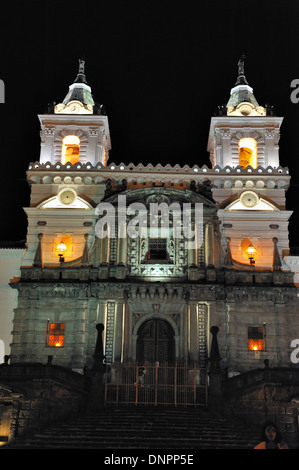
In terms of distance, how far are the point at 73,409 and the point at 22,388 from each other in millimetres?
2693

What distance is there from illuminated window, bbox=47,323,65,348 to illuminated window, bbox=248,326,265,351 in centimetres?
1079

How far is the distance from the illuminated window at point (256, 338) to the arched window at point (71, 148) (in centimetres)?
1650

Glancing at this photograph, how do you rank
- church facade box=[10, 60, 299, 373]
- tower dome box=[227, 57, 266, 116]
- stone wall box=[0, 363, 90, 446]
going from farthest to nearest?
tower dome box=[227, 57, 266, 116] → church facade box=[10, 60, 299, 373] → stone wall box=[0, 363, 90, 446]

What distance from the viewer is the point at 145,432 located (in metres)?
24.2

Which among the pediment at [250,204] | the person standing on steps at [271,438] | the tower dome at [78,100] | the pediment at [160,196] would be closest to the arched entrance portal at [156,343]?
the pediment at [160,196]

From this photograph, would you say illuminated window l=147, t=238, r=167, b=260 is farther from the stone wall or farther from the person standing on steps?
the person standing on steps

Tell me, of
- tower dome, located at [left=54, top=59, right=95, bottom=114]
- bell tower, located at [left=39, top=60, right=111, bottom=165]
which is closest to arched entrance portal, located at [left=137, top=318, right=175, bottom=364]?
bell tower, located at [left=39, top=60, right=111, bottom=165]

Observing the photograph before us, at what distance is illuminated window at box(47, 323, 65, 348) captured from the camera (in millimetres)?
34312

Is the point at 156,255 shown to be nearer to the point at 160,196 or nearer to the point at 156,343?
the point at 160,196

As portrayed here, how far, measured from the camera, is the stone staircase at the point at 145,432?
22797 mm

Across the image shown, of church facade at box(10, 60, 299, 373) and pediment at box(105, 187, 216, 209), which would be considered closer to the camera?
church facade at box(10, 60, 299, 373)

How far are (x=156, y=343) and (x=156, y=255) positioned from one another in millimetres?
5290

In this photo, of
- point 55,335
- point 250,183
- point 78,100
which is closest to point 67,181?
point 78,100

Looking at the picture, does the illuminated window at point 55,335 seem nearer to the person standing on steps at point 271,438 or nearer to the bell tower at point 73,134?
the bell tower at point 73,134
